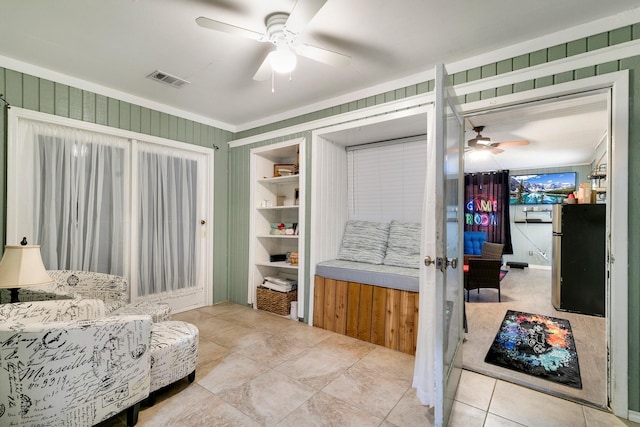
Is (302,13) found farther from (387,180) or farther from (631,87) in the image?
(387,180)

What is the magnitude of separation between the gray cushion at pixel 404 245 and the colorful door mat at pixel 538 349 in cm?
110

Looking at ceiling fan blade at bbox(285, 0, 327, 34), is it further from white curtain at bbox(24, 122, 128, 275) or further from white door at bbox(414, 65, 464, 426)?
white curtain at bbox(24, 122, 128, 275)

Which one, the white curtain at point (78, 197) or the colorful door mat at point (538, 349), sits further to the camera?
the white curtain at point (78, 197)

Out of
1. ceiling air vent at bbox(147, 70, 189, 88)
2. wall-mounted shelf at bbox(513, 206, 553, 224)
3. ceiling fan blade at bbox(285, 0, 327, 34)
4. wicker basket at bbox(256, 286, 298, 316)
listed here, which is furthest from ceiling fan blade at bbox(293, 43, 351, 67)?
wall-mounted shelf at bbox(513, 206, 553, 224)

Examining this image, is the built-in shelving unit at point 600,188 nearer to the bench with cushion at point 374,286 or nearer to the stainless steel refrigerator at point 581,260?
the stainless steel refrigerator at point 581,260

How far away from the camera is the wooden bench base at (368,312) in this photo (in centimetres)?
271

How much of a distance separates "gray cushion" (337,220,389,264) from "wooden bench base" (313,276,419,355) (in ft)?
1.50

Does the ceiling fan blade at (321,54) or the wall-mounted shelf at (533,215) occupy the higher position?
the ceiling fan blade at (321,54)

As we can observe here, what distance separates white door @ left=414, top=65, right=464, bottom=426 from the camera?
1688 mm

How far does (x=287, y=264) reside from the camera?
3848 millimetres

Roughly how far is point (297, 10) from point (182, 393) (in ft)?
8.40

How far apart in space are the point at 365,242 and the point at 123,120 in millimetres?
3099

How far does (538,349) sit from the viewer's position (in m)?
2.79

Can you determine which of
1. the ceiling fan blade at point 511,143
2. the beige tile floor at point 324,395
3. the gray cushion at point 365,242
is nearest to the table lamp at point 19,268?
the beige tile floor at point 324,395
